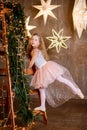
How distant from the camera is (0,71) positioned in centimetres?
409

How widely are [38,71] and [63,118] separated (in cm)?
82

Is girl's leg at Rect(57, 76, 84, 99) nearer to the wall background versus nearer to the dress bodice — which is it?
the dress bodice

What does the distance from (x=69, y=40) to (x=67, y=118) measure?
1651 mm

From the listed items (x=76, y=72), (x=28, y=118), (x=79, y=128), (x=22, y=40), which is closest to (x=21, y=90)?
(x=28, y=118)

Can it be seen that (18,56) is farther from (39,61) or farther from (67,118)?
(67,118)

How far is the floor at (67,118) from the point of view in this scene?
4.23 m

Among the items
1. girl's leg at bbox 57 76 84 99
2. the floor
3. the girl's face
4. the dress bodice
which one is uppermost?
the girl's face

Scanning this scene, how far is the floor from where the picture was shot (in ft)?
13.9

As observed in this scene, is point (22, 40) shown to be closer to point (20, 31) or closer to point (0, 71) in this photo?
point (20, 31)

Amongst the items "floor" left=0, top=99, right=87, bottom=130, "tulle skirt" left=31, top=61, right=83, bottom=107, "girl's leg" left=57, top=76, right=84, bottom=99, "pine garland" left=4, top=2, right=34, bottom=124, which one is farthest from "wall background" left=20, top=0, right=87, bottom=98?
"pine garland" left=4, top=2, right=34, bottom=124

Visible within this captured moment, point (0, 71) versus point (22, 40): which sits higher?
point (22, 40)

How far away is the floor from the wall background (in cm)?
42

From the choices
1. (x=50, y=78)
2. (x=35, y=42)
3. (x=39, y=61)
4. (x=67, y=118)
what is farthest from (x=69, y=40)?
(x=67, y=118)

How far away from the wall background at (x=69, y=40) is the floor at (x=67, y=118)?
1.36ft
